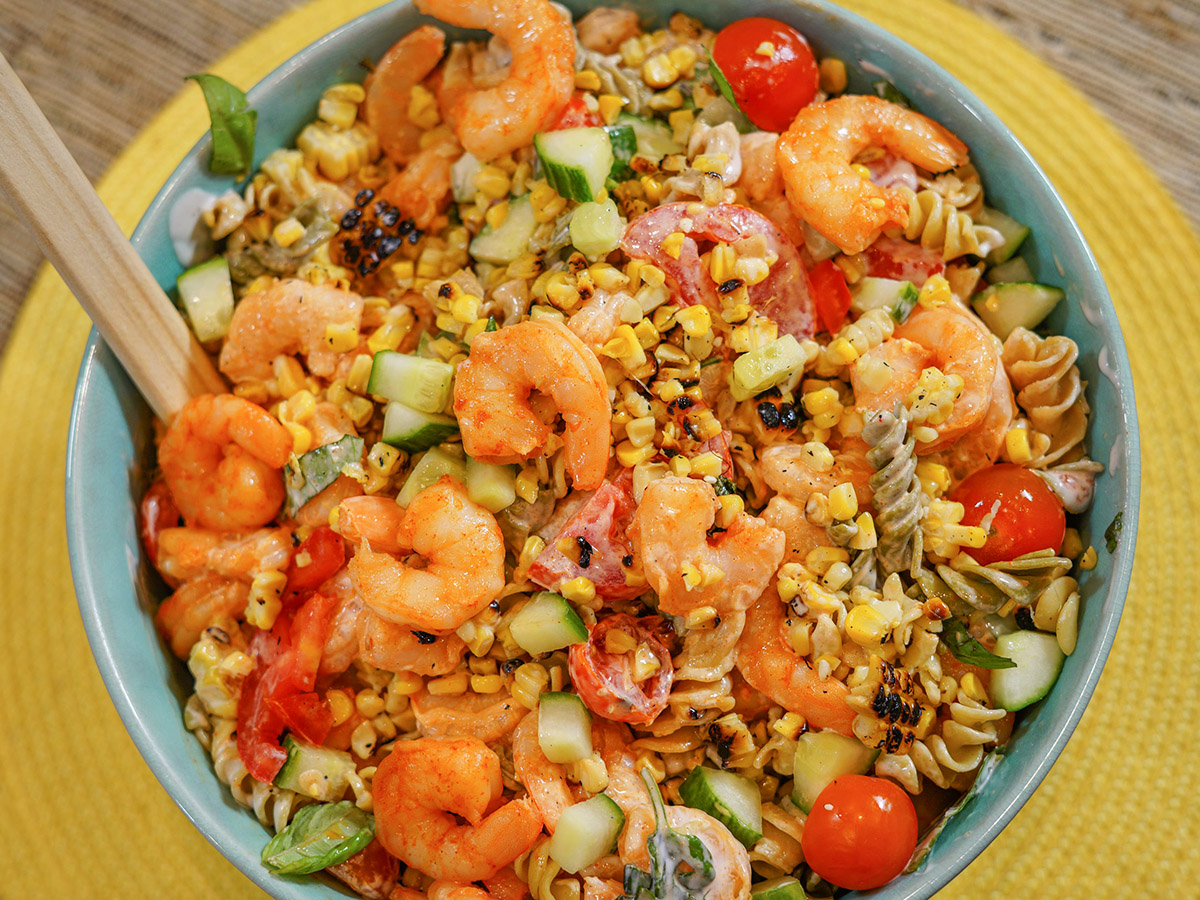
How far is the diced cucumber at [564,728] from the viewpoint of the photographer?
3.00m

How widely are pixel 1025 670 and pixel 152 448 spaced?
3215 mm

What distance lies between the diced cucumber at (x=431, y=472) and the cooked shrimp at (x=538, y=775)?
83 cm

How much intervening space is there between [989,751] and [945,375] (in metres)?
1.23

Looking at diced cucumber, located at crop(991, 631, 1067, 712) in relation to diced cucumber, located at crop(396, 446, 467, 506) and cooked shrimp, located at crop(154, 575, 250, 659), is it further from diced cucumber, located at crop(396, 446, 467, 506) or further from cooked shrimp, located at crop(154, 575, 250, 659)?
cooked shrimp, located at crop(154, 575, 250, 659)

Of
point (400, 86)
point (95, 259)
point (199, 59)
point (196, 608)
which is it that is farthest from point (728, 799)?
point (199, 59)

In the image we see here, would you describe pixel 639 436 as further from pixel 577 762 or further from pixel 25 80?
pixel 25 80

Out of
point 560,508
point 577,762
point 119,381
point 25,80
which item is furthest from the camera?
point 25,80

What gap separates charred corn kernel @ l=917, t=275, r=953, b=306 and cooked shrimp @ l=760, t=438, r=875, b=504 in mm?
573

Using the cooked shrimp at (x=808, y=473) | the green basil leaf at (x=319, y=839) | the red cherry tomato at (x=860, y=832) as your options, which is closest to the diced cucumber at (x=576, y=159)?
the cooked shrimp at (x=808, y=473)

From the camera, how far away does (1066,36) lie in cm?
448

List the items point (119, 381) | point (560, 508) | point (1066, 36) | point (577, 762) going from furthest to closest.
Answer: point (1066, 36) → point (119, 381) → point (560, 508) → point (577, 762)

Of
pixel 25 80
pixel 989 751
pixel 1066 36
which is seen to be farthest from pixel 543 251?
pixel 25 80

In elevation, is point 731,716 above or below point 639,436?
below

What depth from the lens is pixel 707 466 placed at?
311 centimetres
